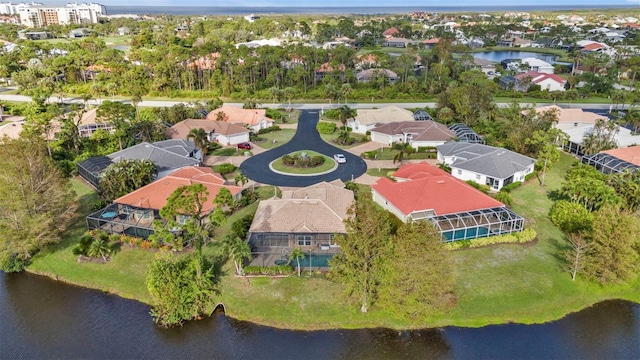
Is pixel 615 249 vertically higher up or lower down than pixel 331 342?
higher up

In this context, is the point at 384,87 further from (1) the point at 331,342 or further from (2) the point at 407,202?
(1) the point at 331,342

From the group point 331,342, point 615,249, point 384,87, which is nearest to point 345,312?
point 331,342

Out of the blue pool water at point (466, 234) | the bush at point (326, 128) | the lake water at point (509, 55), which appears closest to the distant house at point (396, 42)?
the lake water at point (509, 55)

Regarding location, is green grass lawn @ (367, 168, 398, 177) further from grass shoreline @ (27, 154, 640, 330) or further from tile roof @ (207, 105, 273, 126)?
tile roof @ (207, 105, 273, 126)

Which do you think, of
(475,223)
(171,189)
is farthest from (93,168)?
(475,223)

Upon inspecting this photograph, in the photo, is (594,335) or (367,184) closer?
(594,335)

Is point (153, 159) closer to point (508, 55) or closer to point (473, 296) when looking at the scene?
point (473, 296)
